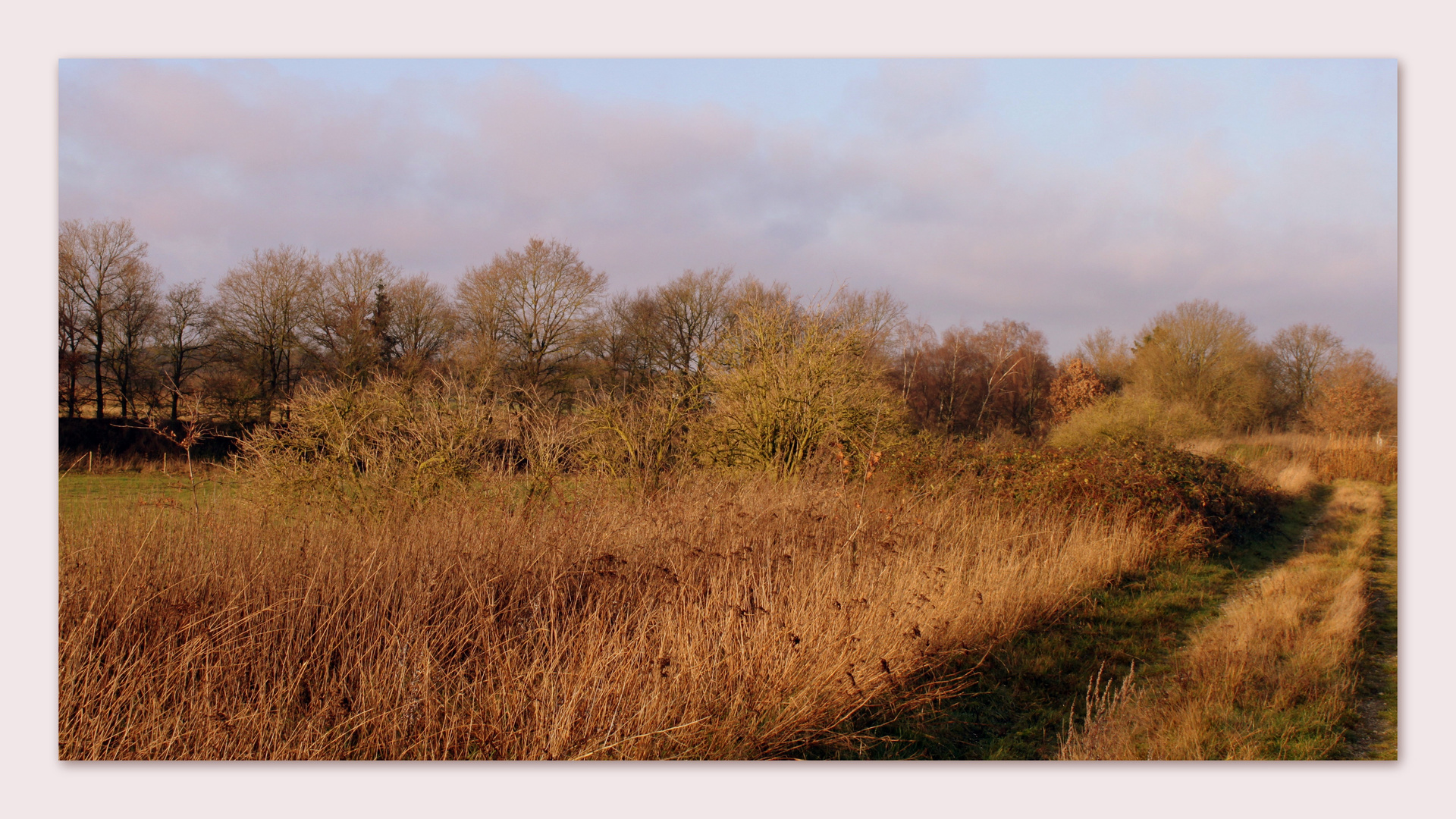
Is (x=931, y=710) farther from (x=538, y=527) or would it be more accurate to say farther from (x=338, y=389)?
(x=338, y=389)

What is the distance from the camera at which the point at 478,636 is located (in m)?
4.01

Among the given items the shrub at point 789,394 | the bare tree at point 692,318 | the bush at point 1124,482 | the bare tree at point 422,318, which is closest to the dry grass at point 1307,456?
the bush at point 1124,482

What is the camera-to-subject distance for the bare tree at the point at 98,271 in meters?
4.36

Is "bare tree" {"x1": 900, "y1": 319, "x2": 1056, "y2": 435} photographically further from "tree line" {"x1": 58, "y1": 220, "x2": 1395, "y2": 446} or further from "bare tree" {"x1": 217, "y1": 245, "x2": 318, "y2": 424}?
"bare tree" {"x1": 217, "y1": 245, "x2": 318, "y2": 424}

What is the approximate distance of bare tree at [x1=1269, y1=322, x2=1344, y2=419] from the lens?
5340 millimetres

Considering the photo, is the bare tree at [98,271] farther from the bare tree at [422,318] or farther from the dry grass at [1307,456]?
the dry grass at [1307,456]

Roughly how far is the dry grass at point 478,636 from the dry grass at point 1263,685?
1.05 meters

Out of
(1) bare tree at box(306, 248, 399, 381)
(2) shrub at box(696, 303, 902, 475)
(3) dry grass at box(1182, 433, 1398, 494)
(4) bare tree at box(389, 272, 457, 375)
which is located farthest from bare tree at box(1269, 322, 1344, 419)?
(4) bare tree at box(389, 272, 457, 375)

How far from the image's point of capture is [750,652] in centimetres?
385

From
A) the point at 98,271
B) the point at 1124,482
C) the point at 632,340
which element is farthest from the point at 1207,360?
the point at 632,340

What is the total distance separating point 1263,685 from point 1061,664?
116 cm

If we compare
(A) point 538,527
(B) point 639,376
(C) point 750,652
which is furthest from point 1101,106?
(B) point 639,376

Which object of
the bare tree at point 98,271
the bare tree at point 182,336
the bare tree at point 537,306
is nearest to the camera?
the bare tree at point 98,271

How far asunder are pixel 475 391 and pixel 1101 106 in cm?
691
